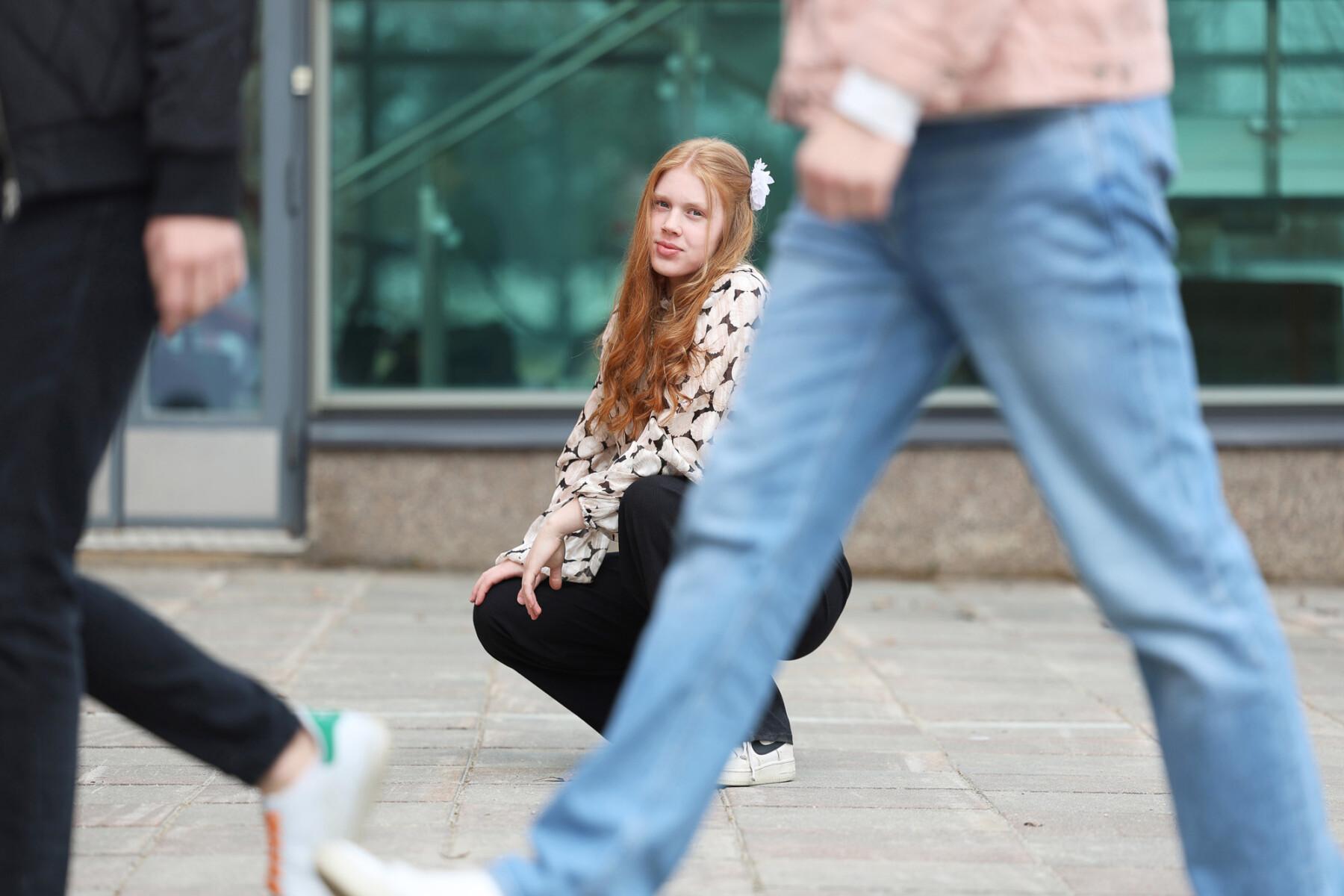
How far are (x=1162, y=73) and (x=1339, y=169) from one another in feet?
20.4

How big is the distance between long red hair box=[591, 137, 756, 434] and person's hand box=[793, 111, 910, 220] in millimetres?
1618

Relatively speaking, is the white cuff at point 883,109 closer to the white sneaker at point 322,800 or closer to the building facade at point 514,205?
the white sneaker at point 322,800

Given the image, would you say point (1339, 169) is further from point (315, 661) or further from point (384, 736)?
point (384, 736)

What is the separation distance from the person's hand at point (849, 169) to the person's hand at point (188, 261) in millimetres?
666

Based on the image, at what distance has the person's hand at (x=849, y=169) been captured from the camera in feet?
5.74

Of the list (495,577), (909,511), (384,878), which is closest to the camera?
(384,878)

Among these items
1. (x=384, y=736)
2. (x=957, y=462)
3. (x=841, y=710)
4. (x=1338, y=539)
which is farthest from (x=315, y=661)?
(x=1338, y=539)

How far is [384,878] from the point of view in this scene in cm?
204

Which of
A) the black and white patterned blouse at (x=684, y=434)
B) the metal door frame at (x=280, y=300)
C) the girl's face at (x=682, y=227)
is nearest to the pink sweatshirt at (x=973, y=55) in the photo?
the black and white patterned blouse at (x=684, y=434)

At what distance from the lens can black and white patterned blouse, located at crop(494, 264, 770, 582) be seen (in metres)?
3.39

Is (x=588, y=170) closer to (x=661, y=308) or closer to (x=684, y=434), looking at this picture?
(x=661, y=308)

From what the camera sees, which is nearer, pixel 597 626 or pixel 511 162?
pixel 597 626

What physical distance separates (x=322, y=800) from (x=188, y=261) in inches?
29.2

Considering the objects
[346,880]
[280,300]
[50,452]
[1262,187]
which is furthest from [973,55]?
[1262,187]
